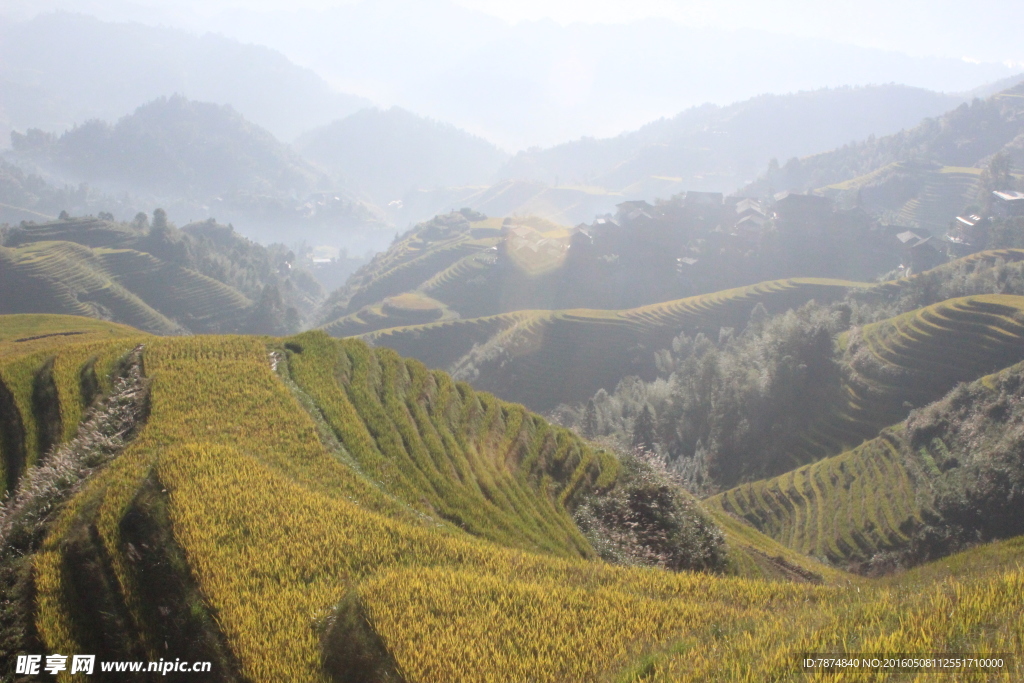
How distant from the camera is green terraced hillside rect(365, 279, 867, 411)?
69750mm

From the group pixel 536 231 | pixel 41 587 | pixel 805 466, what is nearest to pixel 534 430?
pixel 41 587

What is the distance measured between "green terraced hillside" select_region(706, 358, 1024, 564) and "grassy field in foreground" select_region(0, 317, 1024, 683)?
22.2 metres

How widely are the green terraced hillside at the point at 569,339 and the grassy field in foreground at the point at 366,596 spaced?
58615 millimetres

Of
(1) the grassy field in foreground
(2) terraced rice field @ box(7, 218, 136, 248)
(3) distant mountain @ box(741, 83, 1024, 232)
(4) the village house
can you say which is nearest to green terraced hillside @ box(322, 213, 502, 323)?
(2) terraced rice field @ box(7, 218, 136, 248)

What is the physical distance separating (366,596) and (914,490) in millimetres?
37430

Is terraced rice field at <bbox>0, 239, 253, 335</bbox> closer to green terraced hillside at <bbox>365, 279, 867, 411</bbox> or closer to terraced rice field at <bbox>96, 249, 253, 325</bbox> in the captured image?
terraced rice field at <bbox>96, 249, 253, 325</bbox>

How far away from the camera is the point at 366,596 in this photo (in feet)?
19.7

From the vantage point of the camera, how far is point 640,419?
2130 inches

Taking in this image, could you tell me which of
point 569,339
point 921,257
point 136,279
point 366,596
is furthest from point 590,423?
point 136,279

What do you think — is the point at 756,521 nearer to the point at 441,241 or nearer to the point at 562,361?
the point at 562,361

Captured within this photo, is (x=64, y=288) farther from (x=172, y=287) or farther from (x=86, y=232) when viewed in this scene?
(x=86, y=232)

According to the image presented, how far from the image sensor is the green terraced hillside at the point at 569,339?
69750mm

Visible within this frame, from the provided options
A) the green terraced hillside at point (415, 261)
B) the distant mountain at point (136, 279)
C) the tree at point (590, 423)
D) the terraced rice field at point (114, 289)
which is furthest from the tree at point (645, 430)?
the green terraced hillside at point (415, 261)

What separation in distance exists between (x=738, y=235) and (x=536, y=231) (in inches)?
1651
